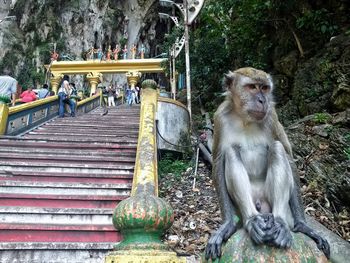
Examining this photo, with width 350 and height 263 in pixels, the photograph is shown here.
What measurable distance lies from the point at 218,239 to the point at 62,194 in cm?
304

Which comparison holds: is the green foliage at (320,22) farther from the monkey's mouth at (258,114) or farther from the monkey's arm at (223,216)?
the monkey's arm at (223,216)

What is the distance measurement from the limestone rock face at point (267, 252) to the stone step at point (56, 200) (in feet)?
9.50

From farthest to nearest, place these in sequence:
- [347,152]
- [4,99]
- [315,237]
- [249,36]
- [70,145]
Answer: [249,36] < [4,99] < [70,145] < [347,152] < [315,237]

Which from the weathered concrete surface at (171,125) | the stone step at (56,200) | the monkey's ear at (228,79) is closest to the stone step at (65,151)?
the weathered concrete surface at (171,125)

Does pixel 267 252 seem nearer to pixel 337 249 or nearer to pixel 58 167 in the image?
pixel 337 249

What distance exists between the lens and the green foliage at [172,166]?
21.2 ft

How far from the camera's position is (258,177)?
2.43 metres

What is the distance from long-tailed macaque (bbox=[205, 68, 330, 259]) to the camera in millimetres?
2176

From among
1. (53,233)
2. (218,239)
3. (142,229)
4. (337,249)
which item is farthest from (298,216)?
(53,233)

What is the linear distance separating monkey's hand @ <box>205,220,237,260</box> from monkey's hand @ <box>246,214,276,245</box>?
20 cm

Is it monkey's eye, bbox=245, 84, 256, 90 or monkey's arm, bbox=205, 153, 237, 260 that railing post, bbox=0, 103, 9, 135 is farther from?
monkey's eye, bbox=245, 84, 256, 90

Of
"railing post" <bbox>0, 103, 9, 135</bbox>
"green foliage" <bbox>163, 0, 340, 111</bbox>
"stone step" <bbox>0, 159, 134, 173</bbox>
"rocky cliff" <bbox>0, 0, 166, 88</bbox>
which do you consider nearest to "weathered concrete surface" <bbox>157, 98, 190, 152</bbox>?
"green foliage" <bbox>163, 0, 340, 111</bbox>

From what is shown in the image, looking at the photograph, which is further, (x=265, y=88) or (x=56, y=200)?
(x=56, y=200)

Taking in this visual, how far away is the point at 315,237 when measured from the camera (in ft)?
6.30
